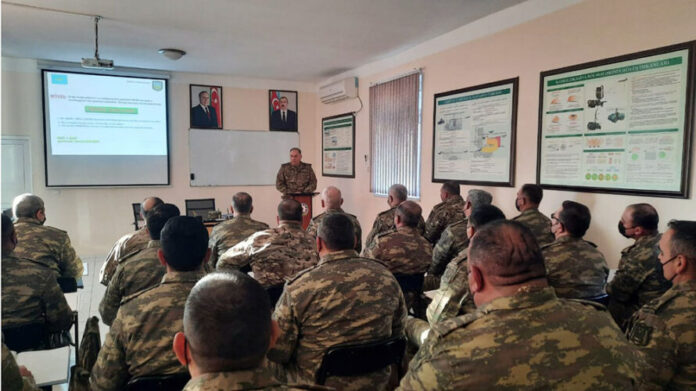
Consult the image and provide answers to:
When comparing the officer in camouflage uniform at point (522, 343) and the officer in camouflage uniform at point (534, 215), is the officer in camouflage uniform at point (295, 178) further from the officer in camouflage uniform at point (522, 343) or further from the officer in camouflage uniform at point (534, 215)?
the officer in camouflage uniform at point (522, 343)

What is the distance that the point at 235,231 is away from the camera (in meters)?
3.58

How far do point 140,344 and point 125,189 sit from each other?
6240 millimetres

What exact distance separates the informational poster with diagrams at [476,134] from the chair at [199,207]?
3027 mm

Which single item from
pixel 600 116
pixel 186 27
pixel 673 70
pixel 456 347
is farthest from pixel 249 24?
pixel 456 347

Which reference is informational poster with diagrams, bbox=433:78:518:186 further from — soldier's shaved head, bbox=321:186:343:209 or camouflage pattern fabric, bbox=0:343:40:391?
camouflage pattern fabric, bbox=0:343:40:391

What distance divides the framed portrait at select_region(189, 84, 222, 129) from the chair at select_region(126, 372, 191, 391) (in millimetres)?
6525

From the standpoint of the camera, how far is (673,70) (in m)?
3.05

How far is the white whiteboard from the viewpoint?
755 cm

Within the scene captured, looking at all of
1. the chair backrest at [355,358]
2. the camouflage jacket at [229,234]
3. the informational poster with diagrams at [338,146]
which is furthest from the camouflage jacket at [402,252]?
the informational poster with diagrams at [338,146]

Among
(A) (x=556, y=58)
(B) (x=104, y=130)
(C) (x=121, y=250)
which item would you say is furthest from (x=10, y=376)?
(B) (x=104, y=130)

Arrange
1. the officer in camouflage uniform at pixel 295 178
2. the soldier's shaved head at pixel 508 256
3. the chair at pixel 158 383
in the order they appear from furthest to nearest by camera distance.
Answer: the officer in camouflage uniform at pixel 295 178 < the chair at pixel 158 383 < the soldier's shaved head at pixel 508 256

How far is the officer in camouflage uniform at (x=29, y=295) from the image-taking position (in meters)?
2.28

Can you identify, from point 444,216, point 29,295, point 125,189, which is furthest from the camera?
point 125,189

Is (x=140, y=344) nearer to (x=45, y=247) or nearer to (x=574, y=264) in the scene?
(x=45, y=247)
